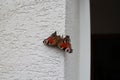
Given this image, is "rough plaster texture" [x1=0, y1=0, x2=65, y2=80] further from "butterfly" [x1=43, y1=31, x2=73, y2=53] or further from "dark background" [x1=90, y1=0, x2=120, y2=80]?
"dark background" [x1=90, y1=0, x2=120, y2=80]

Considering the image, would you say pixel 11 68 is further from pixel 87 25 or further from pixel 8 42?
pixel 87 25

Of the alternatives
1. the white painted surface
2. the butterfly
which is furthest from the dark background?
the butterfly

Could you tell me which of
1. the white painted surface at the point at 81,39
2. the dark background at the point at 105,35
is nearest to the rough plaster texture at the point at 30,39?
the white painted surface at the point at 81,39

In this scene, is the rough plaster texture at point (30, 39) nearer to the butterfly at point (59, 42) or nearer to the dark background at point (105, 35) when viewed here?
the butterfly at point (59, 42)


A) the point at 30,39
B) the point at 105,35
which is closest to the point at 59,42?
the point at 30,39

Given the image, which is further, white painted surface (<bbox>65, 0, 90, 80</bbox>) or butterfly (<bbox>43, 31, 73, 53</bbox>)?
white painted surface (<bbox>65, 0, 90, 80</bbox>)
